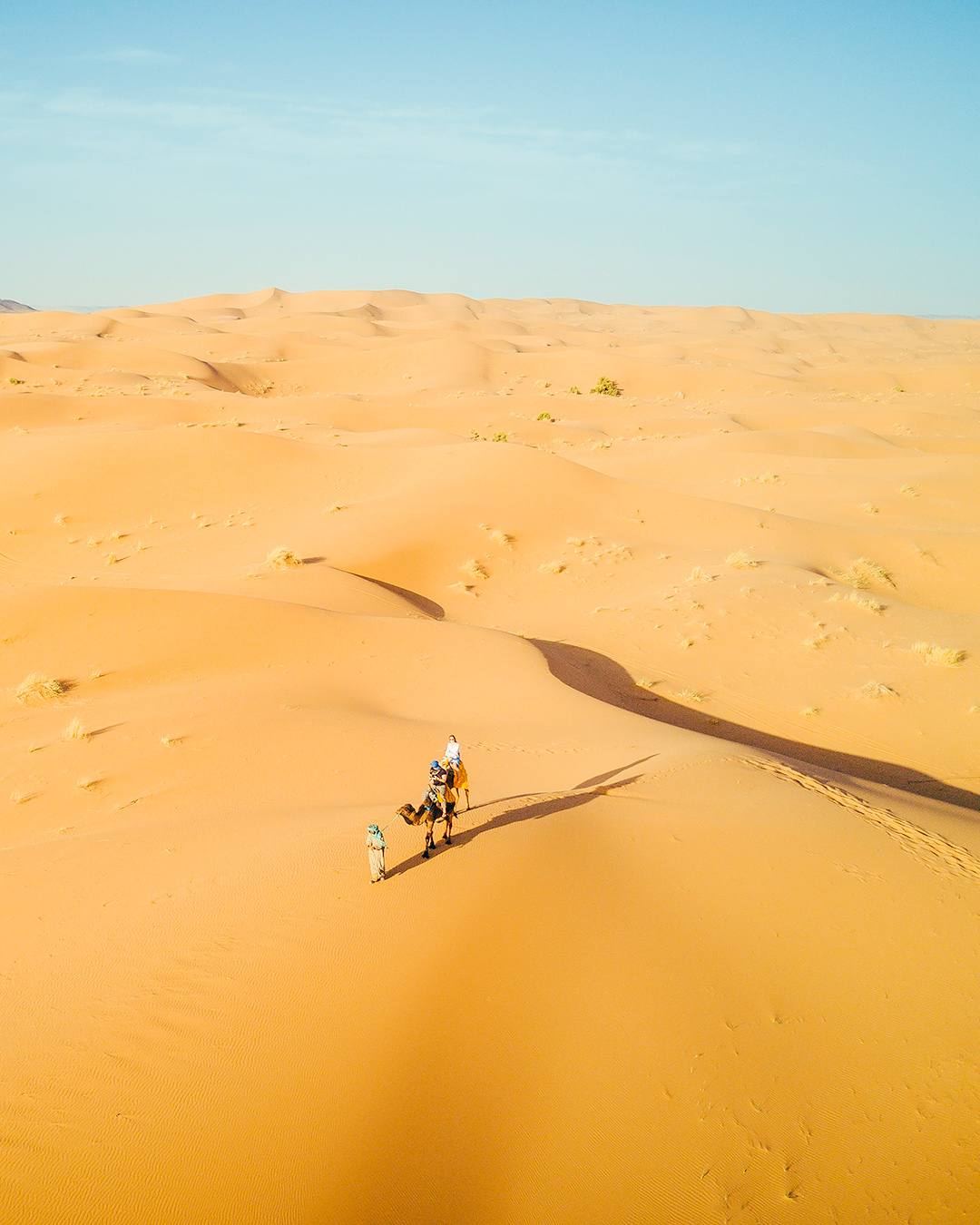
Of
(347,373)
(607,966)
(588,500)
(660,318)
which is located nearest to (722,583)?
(588,500)

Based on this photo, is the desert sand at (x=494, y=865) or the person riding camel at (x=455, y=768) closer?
the desert sand at (x=494, y=865)

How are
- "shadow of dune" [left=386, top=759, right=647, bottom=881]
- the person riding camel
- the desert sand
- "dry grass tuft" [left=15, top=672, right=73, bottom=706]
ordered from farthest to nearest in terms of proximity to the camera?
"dry grass tuft" [left=15, top=672, right=73, bottom=706] → the person riding camel → "shadow of dune" [left=386, top=759, right=647, bottom=881] → the desert sand

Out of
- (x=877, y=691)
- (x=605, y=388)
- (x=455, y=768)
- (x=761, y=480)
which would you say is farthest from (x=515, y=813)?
(x=605, y=388)

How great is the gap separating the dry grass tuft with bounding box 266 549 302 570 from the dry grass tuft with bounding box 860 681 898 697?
1170 cm

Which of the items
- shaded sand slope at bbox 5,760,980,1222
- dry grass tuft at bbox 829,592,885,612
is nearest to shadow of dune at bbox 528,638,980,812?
dry grass tuft at bbox 829,592,885,612

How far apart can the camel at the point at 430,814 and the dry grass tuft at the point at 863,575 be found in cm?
1512

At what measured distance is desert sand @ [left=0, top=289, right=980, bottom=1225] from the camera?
13.8 ft

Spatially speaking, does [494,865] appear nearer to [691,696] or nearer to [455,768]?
[455,768]

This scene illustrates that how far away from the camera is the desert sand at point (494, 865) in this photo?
4191mm

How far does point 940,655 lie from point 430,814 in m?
→ 11.1

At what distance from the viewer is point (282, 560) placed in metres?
19.2

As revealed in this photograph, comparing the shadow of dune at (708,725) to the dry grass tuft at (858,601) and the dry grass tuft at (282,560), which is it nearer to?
the dry grass tuft at (858,601)

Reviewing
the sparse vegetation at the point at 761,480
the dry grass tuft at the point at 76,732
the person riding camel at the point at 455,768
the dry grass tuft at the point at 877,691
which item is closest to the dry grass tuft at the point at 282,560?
the dry grass tuft at the point at 76,732

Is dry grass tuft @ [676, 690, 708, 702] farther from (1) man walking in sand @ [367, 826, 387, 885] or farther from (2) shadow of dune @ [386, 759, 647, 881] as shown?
(1) man walking in sand @ [367, 826, 387, 885]
